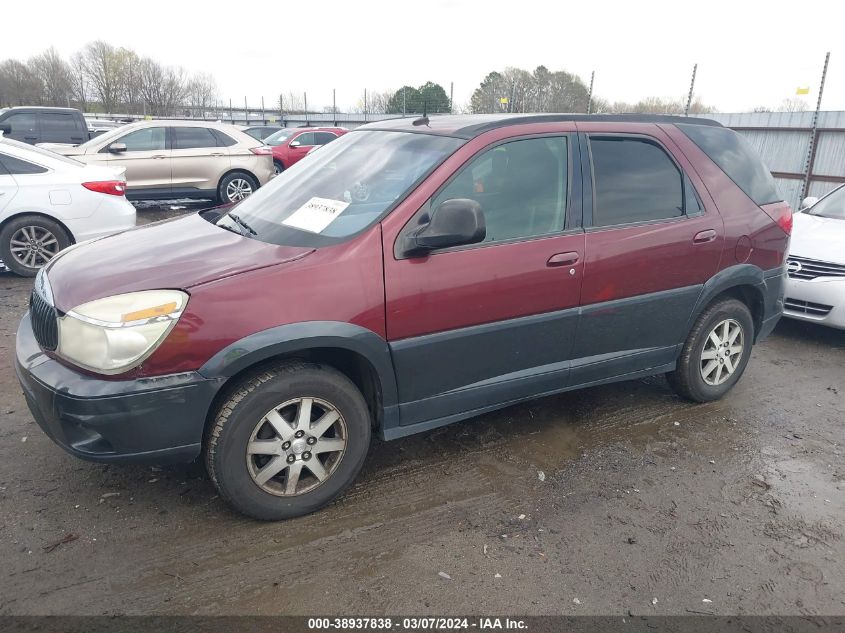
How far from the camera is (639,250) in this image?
3.68 metres

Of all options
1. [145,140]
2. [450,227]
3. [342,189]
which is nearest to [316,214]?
[342,189]

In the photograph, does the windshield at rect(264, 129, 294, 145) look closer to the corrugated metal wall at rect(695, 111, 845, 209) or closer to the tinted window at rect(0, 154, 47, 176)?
the tinted window at rect(0, 154, 47, 176)

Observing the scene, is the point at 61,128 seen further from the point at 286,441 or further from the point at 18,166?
the point at 286,441

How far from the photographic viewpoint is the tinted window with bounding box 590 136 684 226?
3633 millimetres

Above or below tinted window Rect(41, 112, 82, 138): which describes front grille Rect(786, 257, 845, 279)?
below

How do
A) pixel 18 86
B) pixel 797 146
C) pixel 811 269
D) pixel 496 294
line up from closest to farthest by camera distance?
pixel 496 294, pixel 811 269, pixel 797 146, pixel 18 86

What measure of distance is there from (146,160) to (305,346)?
389 inches

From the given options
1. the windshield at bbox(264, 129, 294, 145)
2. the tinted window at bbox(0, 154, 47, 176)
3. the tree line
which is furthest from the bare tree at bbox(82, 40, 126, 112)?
the tinted window at bbox(0, 154, 47, 176)

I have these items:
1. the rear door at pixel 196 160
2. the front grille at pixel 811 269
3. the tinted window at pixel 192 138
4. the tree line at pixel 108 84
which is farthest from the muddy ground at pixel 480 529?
the tree line at pixel 108 84

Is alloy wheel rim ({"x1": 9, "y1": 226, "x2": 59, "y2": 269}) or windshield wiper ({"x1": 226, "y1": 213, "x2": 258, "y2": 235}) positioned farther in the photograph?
alloy wheel rim ({"x1": 9, "y1": 226, "x2": 59, "y2": 269})

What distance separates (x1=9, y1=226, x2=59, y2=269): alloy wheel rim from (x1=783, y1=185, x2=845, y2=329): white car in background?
7.69m

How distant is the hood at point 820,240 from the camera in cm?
575

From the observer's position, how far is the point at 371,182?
11.0 ft

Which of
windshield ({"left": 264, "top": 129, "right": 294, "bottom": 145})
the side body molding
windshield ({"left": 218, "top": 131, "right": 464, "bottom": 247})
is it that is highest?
windshield ({"left": 218, "top": 131, "right": 464, "bottom": 247})
